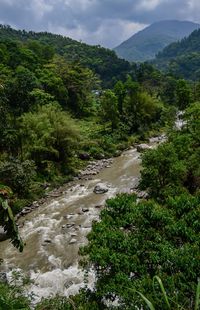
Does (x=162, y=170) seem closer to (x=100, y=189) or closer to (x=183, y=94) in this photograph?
(x=100, y=189)

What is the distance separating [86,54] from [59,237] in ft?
334

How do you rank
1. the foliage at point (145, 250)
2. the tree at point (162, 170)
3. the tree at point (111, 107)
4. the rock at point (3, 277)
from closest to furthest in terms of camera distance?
the foliage at point (145, 250), the rock at point (3, 277), the tree at point (162, 170), the tree at point (111, 107)

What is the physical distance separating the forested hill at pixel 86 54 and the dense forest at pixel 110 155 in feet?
80.6

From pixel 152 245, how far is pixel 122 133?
37047mm

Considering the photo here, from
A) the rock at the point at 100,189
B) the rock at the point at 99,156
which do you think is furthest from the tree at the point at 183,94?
the rock at the point at 100,189

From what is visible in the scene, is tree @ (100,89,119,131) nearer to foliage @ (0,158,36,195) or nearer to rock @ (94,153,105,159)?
rock @ (94,153,105,159)

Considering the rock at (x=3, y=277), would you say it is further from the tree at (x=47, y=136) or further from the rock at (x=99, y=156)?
the rock at (x=99, y=156)

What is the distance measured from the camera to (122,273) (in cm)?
905

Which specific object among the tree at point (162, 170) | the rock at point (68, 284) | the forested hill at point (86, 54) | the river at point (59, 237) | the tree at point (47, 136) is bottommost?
the rock at point (68, 284)

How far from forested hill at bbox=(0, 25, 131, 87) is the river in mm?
68534

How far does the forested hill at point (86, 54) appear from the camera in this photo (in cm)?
10631

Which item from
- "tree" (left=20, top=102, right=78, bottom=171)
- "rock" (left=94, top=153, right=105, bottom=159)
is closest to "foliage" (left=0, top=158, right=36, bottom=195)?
"tree" (left=20, top=102, right=78, bottom=171)

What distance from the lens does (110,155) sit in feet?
132

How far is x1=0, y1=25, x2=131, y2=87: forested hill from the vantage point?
106 meters
